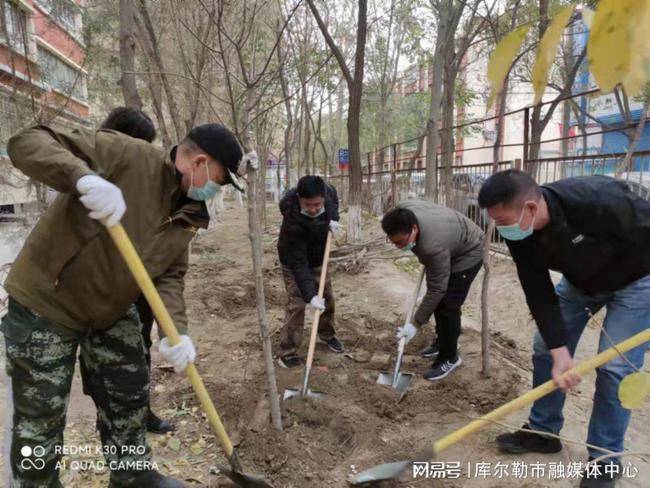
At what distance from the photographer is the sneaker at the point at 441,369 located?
11.8 feet

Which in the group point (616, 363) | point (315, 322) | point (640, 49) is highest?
point (640, 49)

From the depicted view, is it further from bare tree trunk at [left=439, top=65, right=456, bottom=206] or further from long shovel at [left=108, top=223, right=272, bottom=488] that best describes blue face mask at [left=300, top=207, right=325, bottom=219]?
bare tree trunk at [left=439, top=65, right=456, bottom=206]

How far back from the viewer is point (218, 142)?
1.95 metres

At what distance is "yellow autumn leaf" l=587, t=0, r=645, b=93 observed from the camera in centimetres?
54

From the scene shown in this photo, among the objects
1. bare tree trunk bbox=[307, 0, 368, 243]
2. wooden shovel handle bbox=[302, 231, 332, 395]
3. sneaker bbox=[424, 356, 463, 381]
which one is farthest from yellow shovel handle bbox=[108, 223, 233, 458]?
bare tree trunk bbox=[307, 0, 368, 243]

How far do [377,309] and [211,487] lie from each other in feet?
11.0

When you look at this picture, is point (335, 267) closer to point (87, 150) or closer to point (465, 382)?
point (465, 382)

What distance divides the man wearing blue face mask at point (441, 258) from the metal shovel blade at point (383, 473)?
127 centimetres

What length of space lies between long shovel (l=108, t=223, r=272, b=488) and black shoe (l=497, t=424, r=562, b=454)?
4.65 feet

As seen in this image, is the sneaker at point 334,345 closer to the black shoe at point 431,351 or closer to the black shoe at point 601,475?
the black shoe at point 431,351

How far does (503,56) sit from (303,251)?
3.23 metres

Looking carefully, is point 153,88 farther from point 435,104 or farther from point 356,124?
point 435,104

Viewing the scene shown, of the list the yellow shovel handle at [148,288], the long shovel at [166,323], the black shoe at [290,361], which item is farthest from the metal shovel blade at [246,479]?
the black shoe at [290,361]

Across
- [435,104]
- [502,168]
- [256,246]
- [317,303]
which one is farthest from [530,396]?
[435,104]
